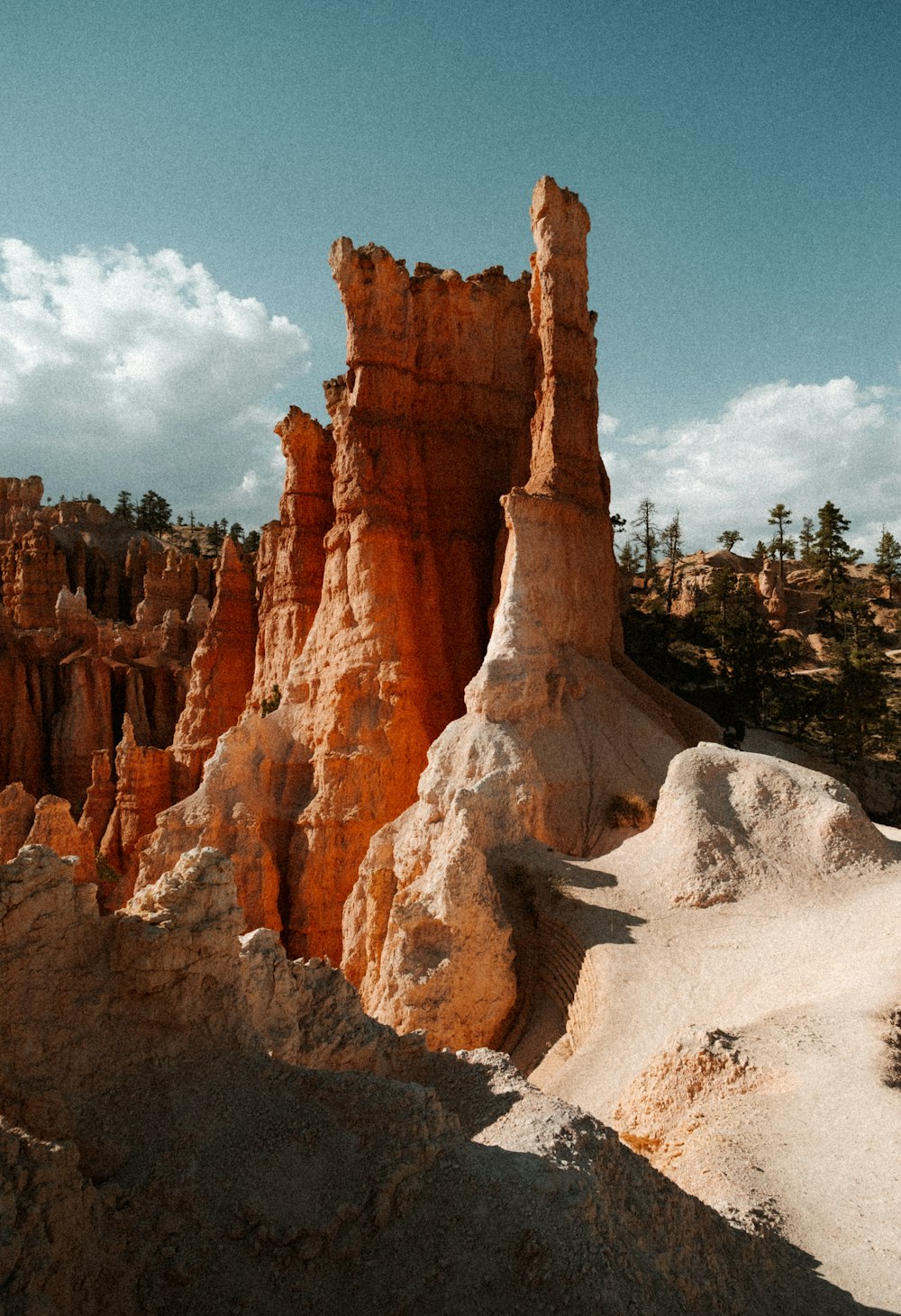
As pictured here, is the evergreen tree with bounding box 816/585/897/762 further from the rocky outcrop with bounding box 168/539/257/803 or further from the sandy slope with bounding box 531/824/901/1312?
the rocky outcrop with bounding box 168/539/257/803

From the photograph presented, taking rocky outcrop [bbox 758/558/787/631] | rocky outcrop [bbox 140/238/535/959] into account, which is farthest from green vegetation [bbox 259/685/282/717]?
rocky outcrop [bbox 758/558/787/631]

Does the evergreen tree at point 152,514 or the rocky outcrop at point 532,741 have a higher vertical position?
the evergreen tree at point 152,514

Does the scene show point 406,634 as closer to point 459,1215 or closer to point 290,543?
point 290,543

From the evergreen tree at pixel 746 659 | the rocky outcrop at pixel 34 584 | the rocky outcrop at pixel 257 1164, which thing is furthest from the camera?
the rocky outcrop at pixel 34 584

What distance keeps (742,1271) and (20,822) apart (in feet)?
81.3

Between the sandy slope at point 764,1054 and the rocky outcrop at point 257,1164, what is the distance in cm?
89

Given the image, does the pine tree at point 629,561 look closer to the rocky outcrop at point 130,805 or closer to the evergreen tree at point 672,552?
the evergreen tree at point 672,552

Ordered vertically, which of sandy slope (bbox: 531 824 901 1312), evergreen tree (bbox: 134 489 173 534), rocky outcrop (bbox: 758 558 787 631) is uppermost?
evergreen tree (bbox: 134 489 173 534)

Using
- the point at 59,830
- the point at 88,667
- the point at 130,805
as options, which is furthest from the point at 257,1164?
the point at 88,667

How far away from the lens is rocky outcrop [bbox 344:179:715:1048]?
551 inches

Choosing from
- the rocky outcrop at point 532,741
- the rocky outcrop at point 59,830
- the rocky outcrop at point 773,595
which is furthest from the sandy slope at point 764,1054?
the rocky outcrop at point 773,595

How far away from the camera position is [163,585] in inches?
1905

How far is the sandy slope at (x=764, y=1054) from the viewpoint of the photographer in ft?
23.3

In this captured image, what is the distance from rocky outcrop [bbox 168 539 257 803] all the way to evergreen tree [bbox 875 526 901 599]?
1765 inches
